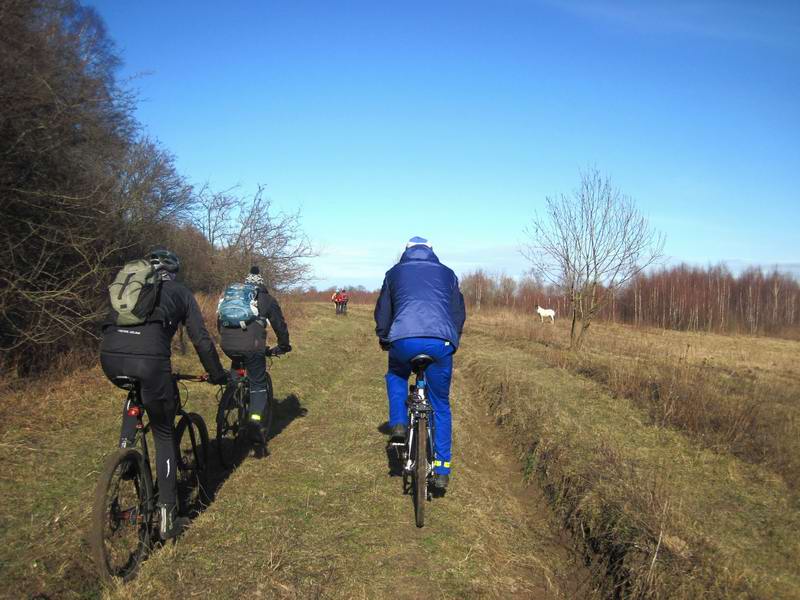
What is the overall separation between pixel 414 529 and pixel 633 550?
5.52 ft

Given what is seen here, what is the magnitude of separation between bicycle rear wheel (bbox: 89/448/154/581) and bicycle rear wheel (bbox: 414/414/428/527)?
1986mm

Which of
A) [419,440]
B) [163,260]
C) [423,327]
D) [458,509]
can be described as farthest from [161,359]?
[458,509]

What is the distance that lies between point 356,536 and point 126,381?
82.5 inches

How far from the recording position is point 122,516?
3.38 metres

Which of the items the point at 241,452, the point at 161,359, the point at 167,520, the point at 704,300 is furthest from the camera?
the point at 704,300

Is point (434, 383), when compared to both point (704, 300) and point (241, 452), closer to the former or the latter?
point (241, 452)

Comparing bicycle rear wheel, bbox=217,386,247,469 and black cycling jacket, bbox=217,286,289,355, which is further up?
black cycling jacket, bbox=217,286,289,355

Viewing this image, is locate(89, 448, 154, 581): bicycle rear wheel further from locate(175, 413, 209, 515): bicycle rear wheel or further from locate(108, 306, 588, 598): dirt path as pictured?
locate(175, 413, 209, 515): bicycle rear wheel

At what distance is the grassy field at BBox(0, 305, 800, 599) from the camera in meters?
3.66

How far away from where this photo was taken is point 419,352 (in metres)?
4.57

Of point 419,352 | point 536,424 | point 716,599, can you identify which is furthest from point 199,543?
point 536,424

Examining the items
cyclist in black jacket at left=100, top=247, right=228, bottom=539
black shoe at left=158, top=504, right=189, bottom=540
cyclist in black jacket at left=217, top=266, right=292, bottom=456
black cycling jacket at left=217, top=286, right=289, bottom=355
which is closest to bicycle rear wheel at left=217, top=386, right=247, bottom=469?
cyclist in black jacket at left=217, top=266, right=292, bottom=456

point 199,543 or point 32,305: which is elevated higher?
point 32,305

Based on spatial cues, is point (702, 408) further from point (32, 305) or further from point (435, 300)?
point (32, 305)
